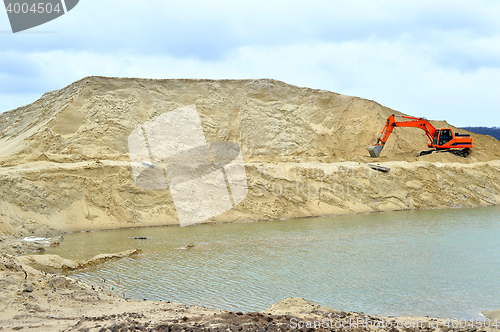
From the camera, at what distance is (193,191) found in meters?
19.2

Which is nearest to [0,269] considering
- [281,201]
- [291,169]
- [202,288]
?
[202,288]

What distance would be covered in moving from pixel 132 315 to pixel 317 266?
17.4 ft

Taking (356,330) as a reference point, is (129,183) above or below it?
above

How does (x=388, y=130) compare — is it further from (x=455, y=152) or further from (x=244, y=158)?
(x=244, y=158)

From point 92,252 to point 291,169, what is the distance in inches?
481

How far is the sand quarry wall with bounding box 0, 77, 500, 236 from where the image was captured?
56.3 ft

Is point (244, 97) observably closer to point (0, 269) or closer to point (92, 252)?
point (92, 252)

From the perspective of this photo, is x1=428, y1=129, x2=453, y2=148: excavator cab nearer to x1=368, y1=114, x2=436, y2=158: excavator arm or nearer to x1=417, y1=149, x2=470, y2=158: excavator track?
x1=368, y1=114, x2=436, y2=158: excavator arm

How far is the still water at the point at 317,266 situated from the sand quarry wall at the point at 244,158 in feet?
7.79

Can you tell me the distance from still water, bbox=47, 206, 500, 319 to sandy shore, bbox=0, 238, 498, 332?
100 cm

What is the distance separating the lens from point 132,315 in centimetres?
563

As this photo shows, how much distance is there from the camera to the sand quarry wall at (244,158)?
17172 mm

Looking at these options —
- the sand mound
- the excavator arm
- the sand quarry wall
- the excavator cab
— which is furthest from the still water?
the excavator cab

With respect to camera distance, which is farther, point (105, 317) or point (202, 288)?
point (202, 288)
